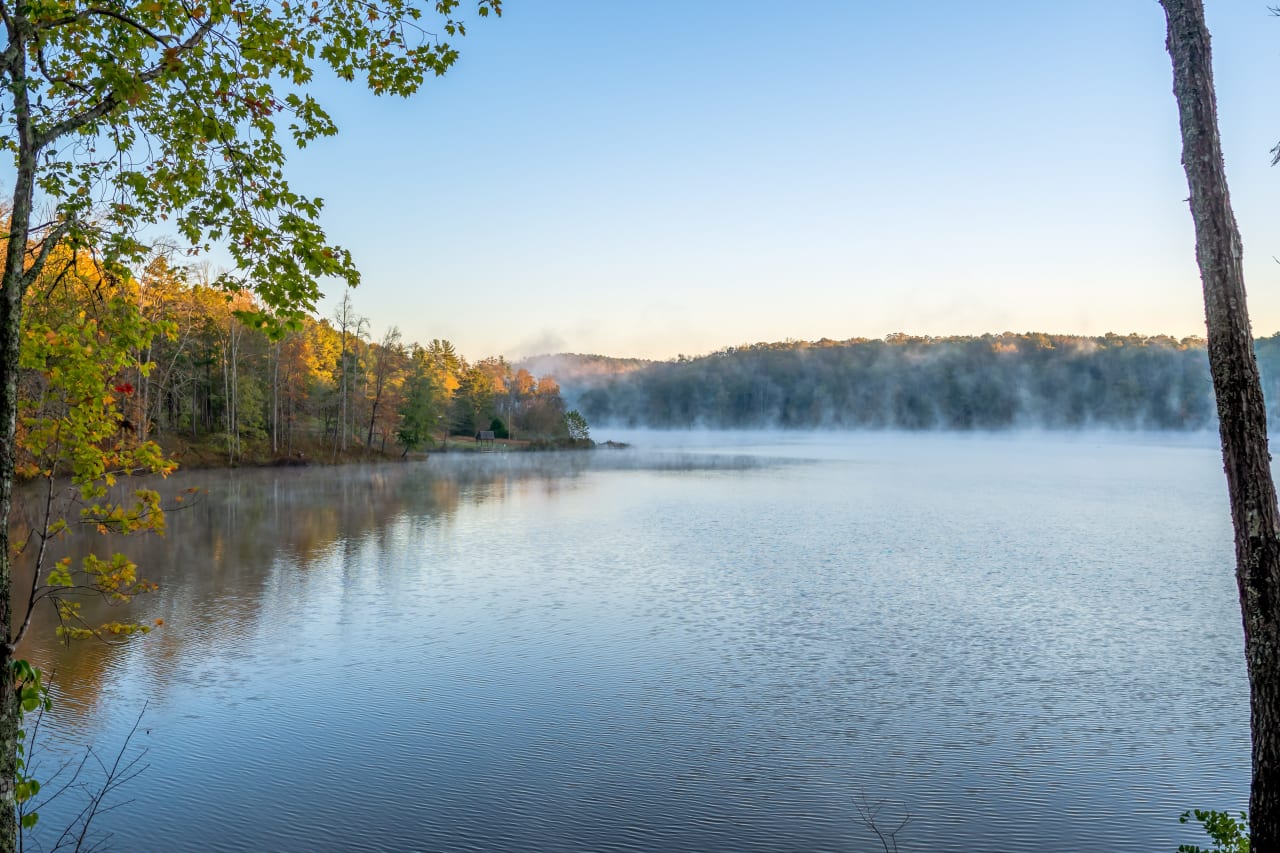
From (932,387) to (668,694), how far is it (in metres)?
147

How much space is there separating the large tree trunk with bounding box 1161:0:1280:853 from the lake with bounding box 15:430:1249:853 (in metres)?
1.56

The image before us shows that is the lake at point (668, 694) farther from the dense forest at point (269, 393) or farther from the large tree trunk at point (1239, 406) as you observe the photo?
the dense forest at point (269, 393)

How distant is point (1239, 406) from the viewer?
4.10 metres

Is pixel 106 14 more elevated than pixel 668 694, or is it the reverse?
pixel 106 14

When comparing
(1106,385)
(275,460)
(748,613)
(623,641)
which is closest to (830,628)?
(748,613)

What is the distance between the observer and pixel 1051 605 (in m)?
11.9

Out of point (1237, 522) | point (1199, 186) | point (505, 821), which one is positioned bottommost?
point (505, 821)

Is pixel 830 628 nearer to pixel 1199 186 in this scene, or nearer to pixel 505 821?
pixel 505 821

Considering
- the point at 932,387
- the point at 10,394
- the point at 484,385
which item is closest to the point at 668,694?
the point at 10,394

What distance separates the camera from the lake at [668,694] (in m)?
5.75

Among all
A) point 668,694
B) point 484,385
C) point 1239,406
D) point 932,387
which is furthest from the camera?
point 932,387

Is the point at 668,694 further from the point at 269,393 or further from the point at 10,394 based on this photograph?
the point at 269,393

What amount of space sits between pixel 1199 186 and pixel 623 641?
7.49 metres

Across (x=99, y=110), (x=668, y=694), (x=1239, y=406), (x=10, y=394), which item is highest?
(x=99, y=110)
